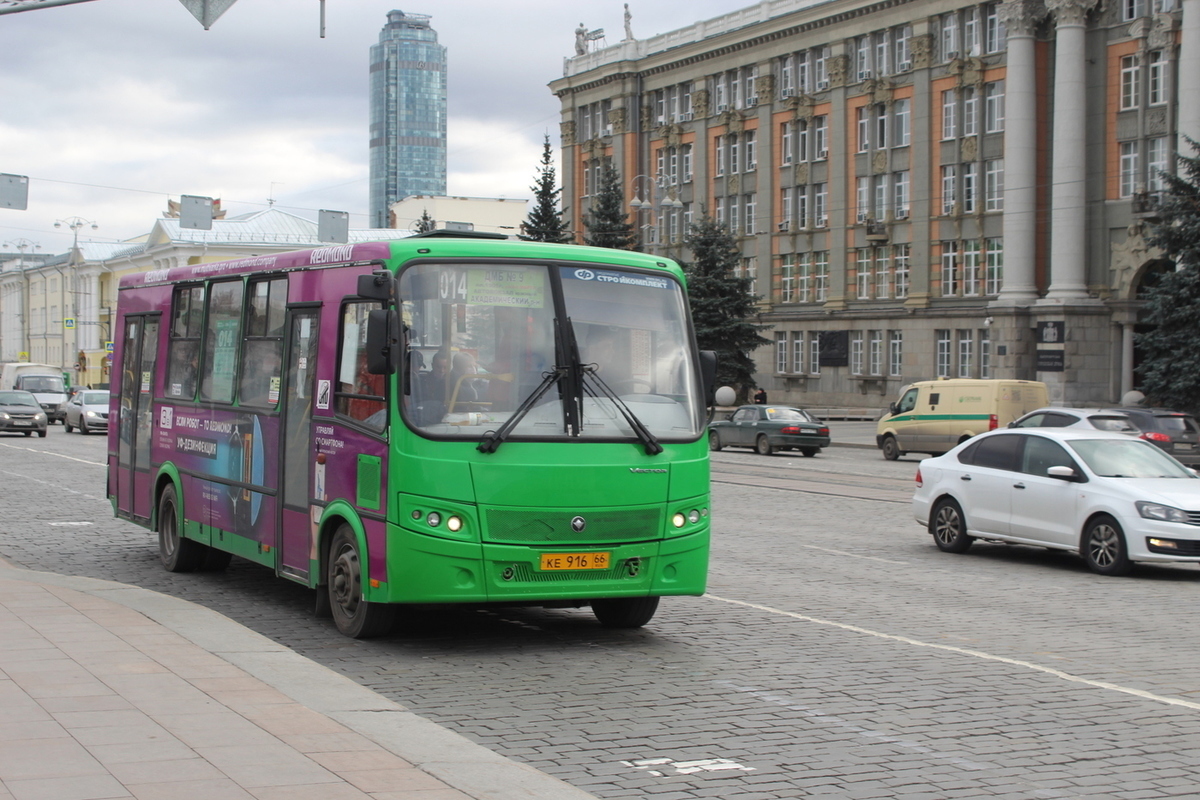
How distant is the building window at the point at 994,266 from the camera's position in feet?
198

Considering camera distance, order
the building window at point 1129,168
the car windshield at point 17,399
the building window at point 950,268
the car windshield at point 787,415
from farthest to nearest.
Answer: the building window at point 950,268 < the building window at point 1129,168 < the car windshield at point 17,399 < the car windshield at point 787,415

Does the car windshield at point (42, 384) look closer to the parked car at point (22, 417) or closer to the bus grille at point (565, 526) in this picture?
the parked car at point (22, 417)

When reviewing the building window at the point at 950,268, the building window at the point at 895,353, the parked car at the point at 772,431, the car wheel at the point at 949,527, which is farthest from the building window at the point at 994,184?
the car wheel at the point at 949,527

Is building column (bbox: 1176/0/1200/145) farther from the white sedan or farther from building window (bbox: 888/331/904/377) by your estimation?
the white sedan

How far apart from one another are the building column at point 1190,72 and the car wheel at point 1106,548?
1635 inches

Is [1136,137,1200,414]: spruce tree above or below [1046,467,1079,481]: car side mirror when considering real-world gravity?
above

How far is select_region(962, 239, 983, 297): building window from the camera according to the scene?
6106cm

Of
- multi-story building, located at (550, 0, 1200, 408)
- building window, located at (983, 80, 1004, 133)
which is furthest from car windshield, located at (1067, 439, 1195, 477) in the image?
building window, located at (983, 80, 1004, 133)

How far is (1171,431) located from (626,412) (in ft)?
81.0

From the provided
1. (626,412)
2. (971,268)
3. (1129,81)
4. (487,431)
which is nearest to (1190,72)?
(1129,81)

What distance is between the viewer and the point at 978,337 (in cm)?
6044

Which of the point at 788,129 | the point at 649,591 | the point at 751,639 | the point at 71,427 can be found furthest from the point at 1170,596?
the point at 788,129

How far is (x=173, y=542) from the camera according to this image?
13.2 m

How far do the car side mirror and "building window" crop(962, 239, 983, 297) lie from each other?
157ft
